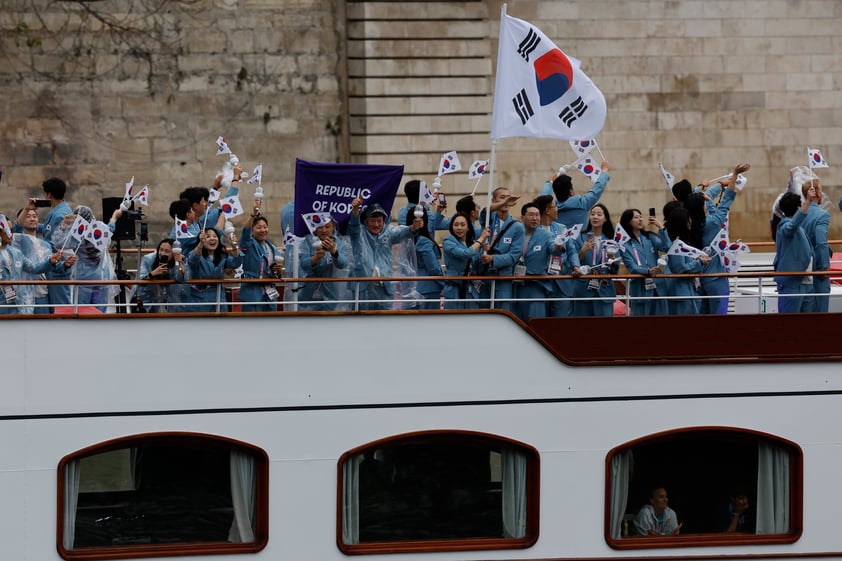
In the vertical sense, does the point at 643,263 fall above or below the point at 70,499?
above

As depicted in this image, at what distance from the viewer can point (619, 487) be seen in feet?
29.0

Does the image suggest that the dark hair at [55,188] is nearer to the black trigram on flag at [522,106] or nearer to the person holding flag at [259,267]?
the person holding flag at [259,267]

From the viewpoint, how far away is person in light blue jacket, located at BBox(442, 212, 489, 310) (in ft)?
29.9

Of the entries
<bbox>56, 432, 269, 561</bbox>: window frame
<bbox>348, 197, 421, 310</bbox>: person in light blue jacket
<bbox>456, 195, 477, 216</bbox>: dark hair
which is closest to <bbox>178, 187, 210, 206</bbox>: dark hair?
<bbox>348, 197, 421, 310</bbox>: person in light blue jacket

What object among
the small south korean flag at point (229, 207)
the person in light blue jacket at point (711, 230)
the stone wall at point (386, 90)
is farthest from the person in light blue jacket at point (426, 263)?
the stone wall at point (386, 90)

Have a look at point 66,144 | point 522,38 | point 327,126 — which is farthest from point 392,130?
point 522,38

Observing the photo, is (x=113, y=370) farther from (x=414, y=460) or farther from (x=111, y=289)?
(x=414, y=460)

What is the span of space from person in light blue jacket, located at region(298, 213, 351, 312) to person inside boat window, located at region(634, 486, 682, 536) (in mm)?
2362

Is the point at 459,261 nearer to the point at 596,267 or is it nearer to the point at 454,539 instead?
the point at 596,267

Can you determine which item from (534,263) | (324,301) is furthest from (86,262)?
(534,263)

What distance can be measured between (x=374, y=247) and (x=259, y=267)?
82cm

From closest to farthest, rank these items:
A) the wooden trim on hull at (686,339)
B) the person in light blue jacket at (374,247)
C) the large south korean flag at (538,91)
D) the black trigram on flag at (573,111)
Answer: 1. the wooden trim on hull at (686,339)
2. the person in light blue jacket at (374,247)
3. the large south korean flag at (538,91)
4. the black trigram on flag at (573,111)

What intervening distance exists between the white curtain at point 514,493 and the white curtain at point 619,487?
1.89ft

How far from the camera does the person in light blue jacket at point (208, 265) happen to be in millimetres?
8773
